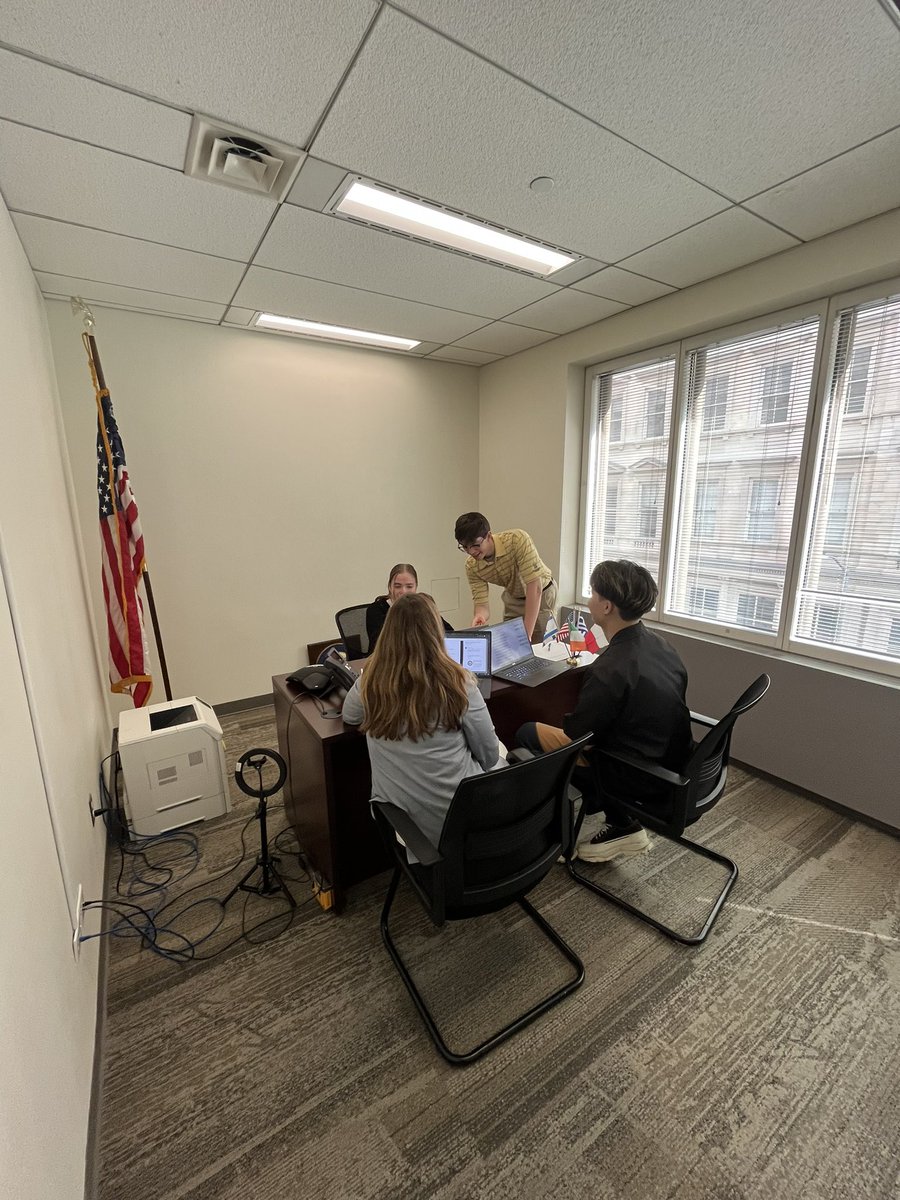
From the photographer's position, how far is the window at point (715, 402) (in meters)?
2.92

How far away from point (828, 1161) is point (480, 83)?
2.96 meters

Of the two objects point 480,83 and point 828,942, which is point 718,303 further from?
point 828,942

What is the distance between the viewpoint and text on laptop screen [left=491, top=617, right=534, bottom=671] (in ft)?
7.65

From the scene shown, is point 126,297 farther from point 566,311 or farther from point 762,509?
point 762,509

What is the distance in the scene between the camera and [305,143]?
1.58m

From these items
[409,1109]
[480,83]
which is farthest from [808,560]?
[409,1109]

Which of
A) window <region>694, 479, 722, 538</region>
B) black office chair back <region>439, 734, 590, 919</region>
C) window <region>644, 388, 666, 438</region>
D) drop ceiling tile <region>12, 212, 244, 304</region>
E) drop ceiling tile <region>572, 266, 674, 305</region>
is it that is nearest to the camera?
black office chair back <region>439, 734, 590, 919</region>

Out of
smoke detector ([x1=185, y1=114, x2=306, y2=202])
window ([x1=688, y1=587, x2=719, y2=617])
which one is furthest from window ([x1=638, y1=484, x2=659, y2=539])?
smoke detector ([x1=185, y1=114, x2=306, y2=202])

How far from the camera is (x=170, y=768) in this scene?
A: 2.37 m

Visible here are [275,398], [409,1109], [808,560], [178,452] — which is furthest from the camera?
[275,398]

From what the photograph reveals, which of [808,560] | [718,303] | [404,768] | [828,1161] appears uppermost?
[718,303]

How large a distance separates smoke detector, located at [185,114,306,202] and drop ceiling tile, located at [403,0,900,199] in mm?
682

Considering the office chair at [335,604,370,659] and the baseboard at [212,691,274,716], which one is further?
the baseboard at [212,691,274,716]

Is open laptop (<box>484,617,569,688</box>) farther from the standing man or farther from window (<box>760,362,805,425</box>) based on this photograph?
window (<box>760,362,805,425</box>)
